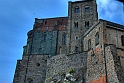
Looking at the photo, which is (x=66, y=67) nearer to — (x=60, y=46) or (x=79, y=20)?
(x=60, y=46)

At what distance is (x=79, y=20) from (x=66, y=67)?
12.2 meters

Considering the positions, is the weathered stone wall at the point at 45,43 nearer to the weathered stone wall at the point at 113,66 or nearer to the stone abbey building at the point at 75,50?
the stone abbey building at the point at 75,50

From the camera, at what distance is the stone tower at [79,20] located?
113ft

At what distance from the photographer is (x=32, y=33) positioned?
41.6 metres

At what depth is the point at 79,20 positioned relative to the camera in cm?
3697

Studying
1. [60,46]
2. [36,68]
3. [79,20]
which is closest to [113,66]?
[79,20]

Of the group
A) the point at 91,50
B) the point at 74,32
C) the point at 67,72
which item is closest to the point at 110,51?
the point at 91,50

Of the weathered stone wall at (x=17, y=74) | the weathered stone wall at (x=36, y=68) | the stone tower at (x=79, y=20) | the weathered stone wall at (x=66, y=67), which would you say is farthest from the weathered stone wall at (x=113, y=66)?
the weathered stone wall at (x=17, y=74)

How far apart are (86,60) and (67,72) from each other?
12.4 ft

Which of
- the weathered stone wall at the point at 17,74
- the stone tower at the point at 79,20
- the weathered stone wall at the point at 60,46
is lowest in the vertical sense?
the weathered stone wall at the point at 17,74

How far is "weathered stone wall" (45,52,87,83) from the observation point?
1079 inches

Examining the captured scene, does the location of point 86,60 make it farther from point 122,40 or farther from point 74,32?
point 74,32

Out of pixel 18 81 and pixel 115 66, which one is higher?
pixel 115 66

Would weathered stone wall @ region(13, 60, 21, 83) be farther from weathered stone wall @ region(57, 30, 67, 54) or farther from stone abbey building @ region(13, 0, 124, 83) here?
weathered stone wall @ region(57, 30, 67, 54)
